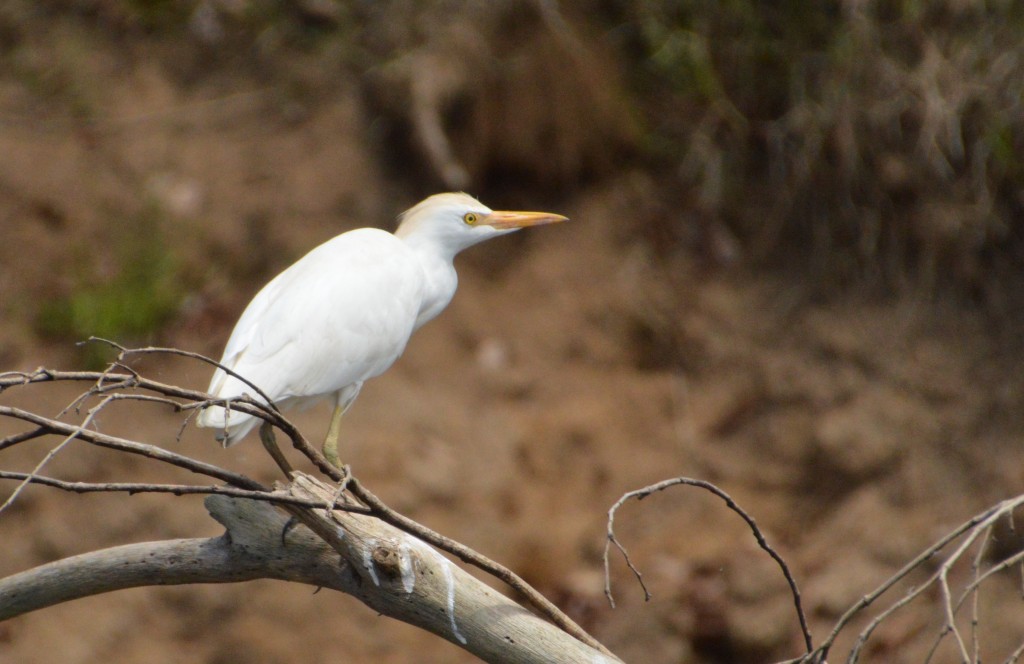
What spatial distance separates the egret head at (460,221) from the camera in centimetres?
276

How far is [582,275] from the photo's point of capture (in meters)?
4.55

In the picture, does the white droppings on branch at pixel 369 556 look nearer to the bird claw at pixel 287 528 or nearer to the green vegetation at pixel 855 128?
the bird claw at pixel 287 528

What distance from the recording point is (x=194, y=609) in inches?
157

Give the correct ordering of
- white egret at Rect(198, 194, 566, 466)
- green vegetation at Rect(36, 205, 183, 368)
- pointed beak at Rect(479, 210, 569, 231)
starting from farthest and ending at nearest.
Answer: green vegetation at Rect(36, 205, 183, 368) < pointed beak at Rect(479, 210, 569, 231) < white egret at Rect(198, 194, 566, 466)

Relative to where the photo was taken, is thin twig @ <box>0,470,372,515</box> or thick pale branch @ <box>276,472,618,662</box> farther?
thick pale branch @ <box>276,472,618,662</box>

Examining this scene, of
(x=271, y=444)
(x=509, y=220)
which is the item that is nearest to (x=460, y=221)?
(x=509, y=220)

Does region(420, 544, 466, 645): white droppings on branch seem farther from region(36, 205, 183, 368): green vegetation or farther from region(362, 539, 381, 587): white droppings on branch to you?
region(36, 205, 183, 368): green vegetation

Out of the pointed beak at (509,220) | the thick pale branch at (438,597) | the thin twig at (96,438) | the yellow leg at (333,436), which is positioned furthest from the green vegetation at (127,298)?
the thin twig at (96,438)

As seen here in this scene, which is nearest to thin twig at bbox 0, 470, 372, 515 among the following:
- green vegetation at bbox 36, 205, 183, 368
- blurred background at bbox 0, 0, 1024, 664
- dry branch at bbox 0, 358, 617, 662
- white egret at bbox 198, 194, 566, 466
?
dry branch at bbox 0, 358, 617, 662

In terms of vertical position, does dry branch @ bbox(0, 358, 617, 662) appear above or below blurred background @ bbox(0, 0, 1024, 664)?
below

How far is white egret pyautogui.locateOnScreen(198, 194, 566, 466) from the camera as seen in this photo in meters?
2.39

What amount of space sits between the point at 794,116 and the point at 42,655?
11.5ft

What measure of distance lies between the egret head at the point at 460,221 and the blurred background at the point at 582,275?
1.55 m

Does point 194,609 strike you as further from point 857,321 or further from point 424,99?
point 857,321
